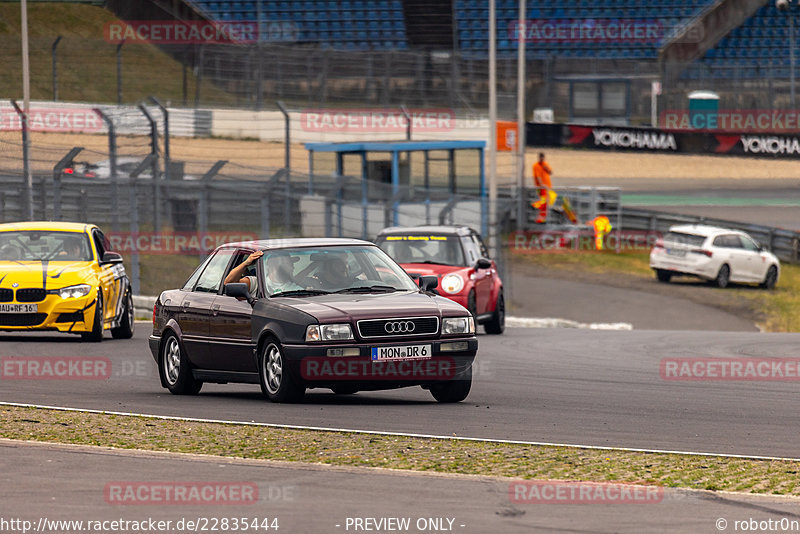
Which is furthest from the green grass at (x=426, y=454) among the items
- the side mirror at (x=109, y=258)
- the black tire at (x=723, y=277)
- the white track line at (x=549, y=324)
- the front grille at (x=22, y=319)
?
the black tire at (x=723, y=277)

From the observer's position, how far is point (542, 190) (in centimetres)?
4038

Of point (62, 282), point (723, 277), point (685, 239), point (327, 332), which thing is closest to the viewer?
point (327, 332)

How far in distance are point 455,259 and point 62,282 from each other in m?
5.71

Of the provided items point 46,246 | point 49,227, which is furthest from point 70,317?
point 49,227

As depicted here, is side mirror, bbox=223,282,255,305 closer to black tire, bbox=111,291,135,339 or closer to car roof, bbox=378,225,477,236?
black tire, bbox=111,291,135,339

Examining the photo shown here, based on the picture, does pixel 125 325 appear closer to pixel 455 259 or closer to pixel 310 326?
pixel 455 259

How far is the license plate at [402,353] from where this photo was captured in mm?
11055

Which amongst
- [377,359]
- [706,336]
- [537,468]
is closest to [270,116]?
[706,336]

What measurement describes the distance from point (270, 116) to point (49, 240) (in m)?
23.1

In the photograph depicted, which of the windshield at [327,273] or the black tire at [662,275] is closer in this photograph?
the windshield at [327,273]

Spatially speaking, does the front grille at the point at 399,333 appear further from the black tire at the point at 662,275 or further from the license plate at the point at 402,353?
the black tire at the point at 662,275

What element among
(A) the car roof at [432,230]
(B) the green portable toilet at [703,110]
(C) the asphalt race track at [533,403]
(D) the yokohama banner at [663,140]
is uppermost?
(B) the green portable toilet at [703,110]

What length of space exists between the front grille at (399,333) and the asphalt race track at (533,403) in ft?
1.95

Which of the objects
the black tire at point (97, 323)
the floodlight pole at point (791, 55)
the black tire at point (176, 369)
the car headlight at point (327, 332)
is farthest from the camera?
the floodlight pole at point (791, 55)
